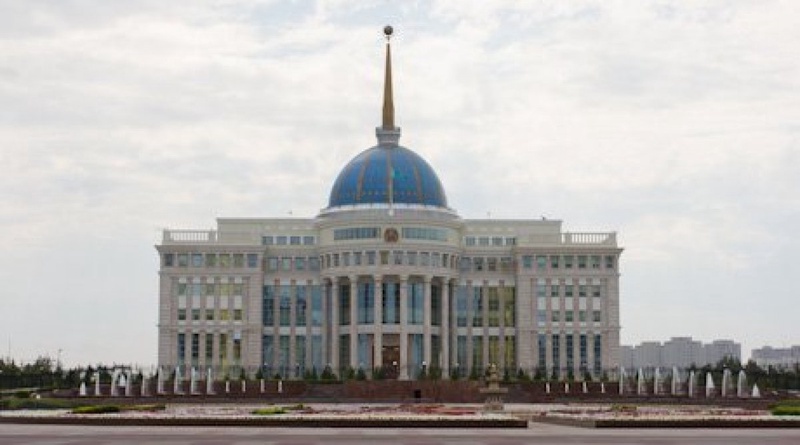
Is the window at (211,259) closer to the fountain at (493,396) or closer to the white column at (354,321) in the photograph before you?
the white column at (354,321)

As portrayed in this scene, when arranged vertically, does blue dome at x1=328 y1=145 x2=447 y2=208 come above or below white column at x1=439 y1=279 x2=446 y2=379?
above

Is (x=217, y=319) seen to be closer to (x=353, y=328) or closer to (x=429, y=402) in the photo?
(x=353, y=328)

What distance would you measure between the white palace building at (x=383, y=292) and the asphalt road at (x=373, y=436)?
71754 millimetres

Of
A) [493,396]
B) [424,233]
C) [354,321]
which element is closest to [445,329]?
[354,321]

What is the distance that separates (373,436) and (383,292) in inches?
3047

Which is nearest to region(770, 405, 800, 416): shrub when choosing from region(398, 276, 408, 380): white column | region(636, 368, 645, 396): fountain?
region(636, 368, 645, 396): fountain

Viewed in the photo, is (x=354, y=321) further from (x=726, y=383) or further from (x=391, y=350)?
(x=726, y=383)

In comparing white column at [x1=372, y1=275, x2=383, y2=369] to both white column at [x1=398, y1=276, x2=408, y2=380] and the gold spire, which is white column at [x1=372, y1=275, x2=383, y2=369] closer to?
white column at [x1=398, y1=276, x2=408, y2=380]

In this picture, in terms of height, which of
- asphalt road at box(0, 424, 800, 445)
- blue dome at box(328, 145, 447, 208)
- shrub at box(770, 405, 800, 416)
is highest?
blue dome at box(328, 145, 447, 208)

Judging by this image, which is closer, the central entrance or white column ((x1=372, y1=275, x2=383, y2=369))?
white column ((x1=372, y1=275, x2=383, y2=369))

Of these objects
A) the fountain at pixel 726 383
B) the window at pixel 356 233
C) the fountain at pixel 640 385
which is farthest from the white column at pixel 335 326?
the fountain at pixel 726 383

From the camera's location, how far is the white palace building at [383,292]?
4860 inches

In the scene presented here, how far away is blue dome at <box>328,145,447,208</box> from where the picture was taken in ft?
413

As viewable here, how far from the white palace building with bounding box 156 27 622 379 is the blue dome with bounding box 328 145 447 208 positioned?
0.13m
